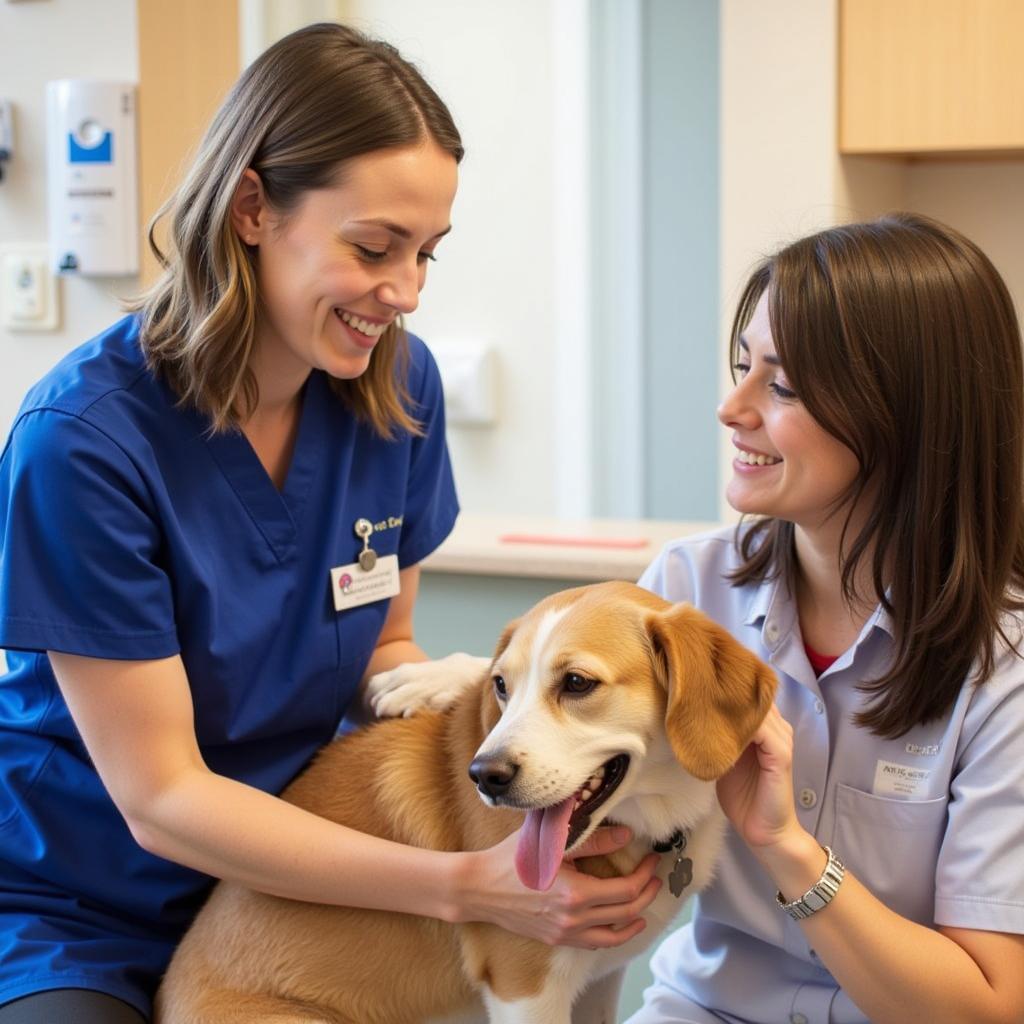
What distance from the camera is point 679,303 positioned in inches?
136

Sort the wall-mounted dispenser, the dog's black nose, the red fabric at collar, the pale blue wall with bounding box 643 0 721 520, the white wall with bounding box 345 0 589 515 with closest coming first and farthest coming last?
1. the dog's black nose
2. the red fabric at collar
3. the wall-mounted dispenser
4. the pale blue wall with bounding box 643 0 721 520
5. the white wall with bounding box 345 0 589 515

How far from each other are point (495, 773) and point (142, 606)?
0.37m

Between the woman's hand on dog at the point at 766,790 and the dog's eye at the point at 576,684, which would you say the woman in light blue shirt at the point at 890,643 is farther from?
the dog's eye at the point at 576,684

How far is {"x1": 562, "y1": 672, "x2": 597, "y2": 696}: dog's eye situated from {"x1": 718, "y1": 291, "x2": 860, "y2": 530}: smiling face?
25cm

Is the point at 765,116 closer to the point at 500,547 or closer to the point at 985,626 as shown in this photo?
the point at 500,547

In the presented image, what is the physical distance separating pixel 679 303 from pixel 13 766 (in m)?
2.46

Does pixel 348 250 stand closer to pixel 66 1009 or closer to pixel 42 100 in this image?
pixel 66 1009

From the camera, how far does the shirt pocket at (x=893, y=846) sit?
4.21 ft

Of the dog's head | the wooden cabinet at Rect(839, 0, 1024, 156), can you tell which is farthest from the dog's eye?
the wooden cabinet at Rect(839, 0, 1024, 156)

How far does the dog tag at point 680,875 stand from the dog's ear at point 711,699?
0.17 metres

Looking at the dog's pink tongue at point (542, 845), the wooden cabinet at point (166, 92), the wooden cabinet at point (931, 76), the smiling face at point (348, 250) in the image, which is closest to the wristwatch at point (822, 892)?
the dog's pink tongue at point (542, 845)

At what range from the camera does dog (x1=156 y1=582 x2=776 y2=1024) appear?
3.82 ft

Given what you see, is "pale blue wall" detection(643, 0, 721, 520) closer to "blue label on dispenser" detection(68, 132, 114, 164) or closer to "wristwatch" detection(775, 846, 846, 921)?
"blue label on dispenser" detection(68, 132, 114, 164)

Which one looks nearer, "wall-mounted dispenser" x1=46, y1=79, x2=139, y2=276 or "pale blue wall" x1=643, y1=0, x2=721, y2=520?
"wall-mounted dispenser" x1=46, y1=79, x2=139, y2=276
